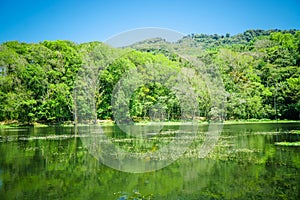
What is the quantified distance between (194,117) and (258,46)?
31217 millimetres

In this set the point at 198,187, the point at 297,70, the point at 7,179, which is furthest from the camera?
the point at 297,70

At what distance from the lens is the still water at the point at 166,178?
25.9 feet

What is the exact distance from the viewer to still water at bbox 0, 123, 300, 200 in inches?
311

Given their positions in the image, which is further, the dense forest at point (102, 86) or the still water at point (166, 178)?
the dense forest at point (102, 86)

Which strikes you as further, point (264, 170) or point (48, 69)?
point (48, 69)

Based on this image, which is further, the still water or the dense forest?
the dense forest

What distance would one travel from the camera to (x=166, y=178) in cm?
962

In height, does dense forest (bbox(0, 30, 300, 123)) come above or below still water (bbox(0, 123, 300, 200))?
above

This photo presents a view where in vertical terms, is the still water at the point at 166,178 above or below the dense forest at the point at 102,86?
below

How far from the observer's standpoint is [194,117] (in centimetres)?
4297

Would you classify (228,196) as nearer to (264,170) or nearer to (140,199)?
(140,199)

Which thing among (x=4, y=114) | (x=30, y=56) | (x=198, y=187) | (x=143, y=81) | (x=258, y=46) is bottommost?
(x=198, y=187)


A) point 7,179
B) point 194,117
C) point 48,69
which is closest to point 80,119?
point 48,69

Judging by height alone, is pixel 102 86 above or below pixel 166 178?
above
